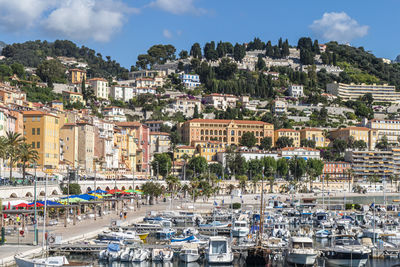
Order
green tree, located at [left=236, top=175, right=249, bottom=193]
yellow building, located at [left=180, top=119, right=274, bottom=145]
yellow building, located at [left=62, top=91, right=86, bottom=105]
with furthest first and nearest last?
yellow building, located at [left=180, top=119, right=274, bottom=145], yellow building, located at [left=62, top=91, right=86, bottom=105], green tree, located at [left=236, top=175, right=249, bottom=193]

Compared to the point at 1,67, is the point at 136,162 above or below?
below

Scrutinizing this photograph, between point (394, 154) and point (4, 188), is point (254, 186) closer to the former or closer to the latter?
point (394, 154)

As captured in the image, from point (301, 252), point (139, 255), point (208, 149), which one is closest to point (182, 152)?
point (208, 149)

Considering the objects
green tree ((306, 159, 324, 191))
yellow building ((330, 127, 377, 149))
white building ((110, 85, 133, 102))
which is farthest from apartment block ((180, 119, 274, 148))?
white building ((110, 85, 133, 102))

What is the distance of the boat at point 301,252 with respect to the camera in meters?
39.0

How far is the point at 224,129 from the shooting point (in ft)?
531

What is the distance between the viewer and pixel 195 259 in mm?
41156

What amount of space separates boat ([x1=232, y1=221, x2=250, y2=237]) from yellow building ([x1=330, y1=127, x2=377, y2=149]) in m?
117

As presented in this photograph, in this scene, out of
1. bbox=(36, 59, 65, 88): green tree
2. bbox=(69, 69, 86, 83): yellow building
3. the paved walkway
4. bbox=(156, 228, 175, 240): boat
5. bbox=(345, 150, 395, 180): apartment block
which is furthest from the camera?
bbox=(69, 69, 86, 83): yellow building

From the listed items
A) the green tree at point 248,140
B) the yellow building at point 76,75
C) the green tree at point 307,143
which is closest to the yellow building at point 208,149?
the green tree at point 248,140

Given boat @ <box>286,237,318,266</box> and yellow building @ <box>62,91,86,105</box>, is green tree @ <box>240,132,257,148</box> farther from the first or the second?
boat @ <box>286,237,318,266</box>

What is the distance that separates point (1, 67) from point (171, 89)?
2338 inches

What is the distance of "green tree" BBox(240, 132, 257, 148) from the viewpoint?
509ft

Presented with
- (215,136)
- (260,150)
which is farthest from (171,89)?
(260,150)
